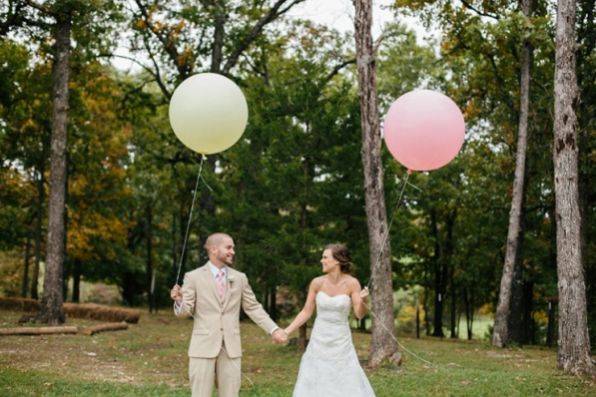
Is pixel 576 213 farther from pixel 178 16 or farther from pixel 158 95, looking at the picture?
pixel 158 95

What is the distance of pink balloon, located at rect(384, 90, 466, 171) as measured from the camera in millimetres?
9008

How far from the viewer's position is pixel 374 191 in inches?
535

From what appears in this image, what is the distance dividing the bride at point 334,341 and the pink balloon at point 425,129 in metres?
2.03

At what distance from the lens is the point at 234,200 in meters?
18.5

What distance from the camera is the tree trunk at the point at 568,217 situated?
512 inches

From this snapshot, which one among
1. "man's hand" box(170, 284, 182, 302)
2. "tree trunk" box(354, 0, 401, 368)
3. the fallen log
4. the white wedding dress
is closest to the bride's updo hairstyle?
the white wedding dress

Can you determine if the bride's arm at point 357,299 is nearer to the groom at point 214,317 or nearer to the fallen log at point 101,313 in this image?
the groom at point 214,317

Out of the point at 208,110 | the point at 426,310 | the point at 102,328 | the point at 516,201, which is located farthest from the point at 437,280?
the point at 208,110

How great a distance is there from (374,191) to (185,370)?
5.12 metres

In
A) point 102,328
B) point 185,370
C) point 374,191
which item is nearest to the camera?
point 185,370

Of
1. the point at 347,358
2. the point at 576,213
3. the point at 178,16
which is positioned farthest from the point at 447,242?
the point at 347,358

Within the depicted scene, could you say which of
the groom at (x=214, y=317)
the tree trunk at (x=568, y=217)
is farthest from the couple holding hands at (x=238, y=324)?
the tree trunk at (x=568, y=217)

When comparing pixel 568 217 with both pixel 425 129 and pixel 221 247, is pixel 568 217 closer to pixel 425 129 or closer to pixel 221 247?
pixel 425 129

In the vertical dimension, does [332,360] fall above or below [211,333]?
below
